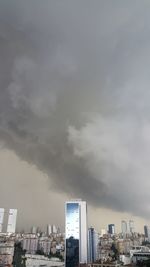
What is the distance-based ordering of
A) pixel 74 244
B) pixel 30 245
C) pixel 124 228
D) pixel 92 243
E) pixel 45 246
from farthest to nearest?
pixel 124 228, pixel 45 246, pixel 30 245, pixel 92 243, pixel 74 244

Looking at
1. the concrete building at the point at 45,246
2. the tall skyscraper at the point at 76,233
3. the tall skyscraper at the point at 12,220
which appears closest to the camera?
the tall skyscraper at the point at 76,233

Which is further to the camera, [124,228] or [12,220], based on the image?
[124,228]

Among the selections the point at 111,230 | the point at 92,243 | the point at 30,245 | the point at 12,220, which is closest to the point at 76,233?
the point at 92,243

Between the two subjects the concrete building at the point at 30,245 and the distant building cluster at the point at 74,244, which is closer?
the distant building cluster at the point at 74,244

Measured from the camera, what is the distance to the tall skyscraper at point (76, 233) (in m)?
16.5

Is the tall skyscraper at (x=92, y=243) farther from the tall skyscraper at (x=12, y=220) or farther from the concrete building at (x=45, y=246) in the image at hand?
the tall skyscraper at (x=12, y=220)

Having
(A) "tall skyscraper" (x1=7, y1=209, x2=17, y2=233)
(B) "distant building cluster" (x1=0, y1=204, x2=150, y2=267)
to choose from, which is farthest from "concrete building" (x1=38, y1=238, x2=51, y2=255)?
(A) "tall skyscraper" (x1=7, y1=209, x2=17, y2=233)

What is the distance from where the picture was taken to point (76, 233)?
1761cm

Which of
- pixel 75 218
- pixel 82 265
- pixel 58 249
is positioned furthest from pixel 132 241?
pixel 82 265

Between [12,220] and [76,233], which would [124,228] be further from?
[12,220]

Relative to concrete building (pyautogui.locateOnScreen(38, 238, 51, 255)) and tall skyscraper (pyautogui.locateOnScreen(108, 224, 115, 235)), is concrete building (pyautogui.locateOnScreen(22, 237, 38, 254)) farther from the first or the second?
tall skyscraper (pyautogui.locateOnScreen(108, 224, 115, 235))

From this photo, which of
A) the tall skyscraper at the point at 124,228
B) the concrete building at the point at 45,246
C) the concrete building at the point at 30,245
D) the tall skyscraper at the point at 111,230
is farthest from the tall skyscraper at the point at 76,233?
the tall skyscraper at the point at 111,230

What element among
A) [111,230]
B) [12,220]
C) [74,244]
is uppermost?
[111,230]

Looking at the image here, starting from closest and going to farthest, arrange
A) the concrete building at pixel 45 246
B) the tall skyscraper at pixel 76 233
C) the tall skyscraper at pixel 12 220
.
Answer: the tall skyscraper at pixel 76 233, the tall skyscraper at pixel 12 220, the concrete building at pixel 45 246
